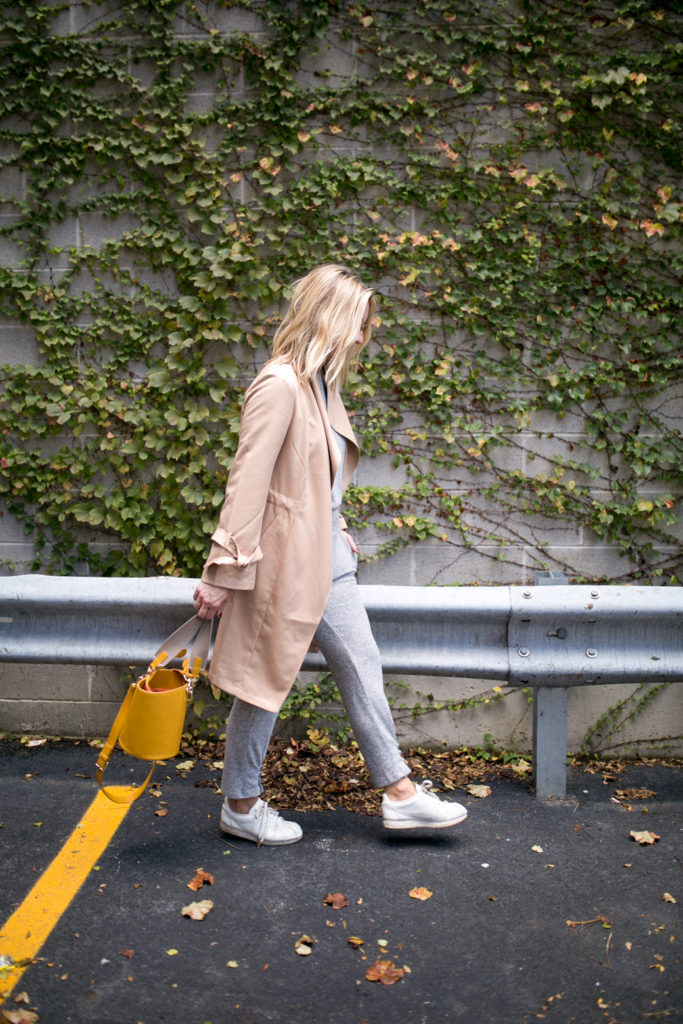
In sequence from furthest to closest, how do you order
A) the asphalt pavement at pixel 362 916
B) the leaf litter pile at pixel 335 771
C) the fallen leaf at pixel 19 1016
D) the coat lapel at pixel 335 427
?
the leaf litter pile at pixel 335 771
the coat lapel at pixel 335 427
the asphalt pavement at pixel 362 916
the fallen leaf at pixel 19 1016

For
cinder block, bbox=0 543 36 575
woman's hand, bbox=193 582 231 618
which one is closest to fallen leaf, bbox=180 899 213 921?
woman's hand, bbox=193 582 231 618

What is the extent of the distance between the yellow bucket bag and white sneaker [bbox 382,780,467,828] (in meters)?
0.78

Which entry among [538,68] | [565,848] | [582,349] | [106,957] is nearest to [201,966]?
[106,957]

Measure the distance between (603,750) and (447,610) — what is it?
125cm

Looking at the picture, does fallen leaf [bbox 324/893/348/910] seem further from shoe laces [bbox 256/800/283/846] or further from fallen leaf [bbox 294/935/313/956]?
shoe laces [bbox 256/800/283/846]

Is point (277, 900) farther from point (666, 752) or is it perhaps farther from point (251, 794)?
point (666, 752)

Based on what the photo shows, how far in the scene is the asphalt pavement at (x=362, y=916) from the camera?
217 centimetres

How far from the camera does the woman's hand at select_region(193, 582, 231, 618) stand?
272 centimetres

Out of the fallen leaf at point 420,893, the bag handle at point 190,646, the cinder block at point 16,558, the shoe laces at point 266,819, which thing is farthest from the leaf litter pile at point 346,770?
the cinder block at point 16,558

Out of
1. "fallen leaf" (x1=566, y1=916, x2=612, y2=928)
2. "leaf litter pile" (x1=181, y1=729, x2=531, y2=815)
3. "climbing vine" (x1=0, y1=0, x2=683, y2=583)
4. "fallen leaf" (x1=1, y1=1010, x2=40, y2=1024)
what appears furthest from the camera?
"climbing vine" (x1=0, y1=0, x2=683, y2=583)

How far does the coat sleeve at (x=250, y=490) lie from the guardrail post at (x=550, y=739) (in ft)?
4.29

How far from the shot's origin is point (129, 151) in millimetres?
3912

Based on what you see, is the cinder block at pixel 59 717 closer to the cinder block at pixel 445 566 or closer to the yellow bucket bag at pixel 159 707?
the yellow bucket bag at pixel 159 707

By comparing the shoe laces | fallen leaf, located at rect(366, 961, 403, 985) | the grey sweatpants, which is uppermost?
the grey sweatpants
